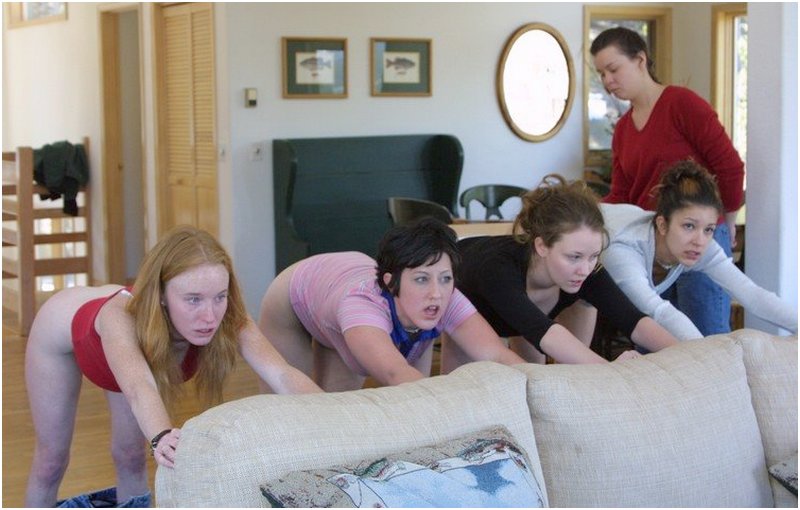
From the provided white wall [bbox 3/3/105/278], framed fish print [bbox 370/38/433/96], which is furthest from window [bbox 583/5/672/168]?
white wall [bbox 3/3/105/278]

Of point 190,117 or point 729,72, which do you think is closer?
point 190,117

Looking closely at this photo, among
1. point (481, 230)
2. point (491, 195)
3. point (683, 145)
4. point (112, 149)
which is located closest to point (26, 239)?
point (112, 149)

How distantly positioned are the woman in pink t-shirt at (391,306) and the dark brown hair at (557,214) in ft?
0.96

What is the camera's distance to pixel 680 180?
10.9 feet

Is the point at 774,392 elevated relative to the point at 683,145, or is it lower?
lower

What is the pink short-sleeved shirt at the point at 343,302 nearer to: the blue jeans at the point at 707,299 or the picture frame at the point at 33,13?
the blue jeans at the point at 707,299

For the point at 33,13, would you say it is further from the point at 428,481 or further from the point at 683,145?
the point at 428,481

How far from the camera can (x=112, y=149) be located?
8.98 m

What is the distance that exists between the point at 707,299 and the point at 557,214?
2.94 ft

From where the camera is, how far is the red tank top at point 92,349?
2.83m

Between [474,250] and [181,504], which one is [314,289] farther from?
[181,504]

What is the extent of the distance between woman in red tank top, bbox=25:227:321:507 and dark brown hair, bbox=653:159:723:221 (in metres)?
1.23

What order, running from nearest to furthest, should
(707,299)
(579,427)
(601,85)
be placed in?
(579,427) < (707,299) < (601,85)

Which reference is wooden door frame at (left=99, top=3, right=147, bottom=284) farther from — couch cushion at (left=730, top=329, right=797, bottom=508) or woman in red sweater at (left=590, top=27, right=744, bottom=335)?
couch cushion at (left=730, top=329, right=797, bottom=508)
